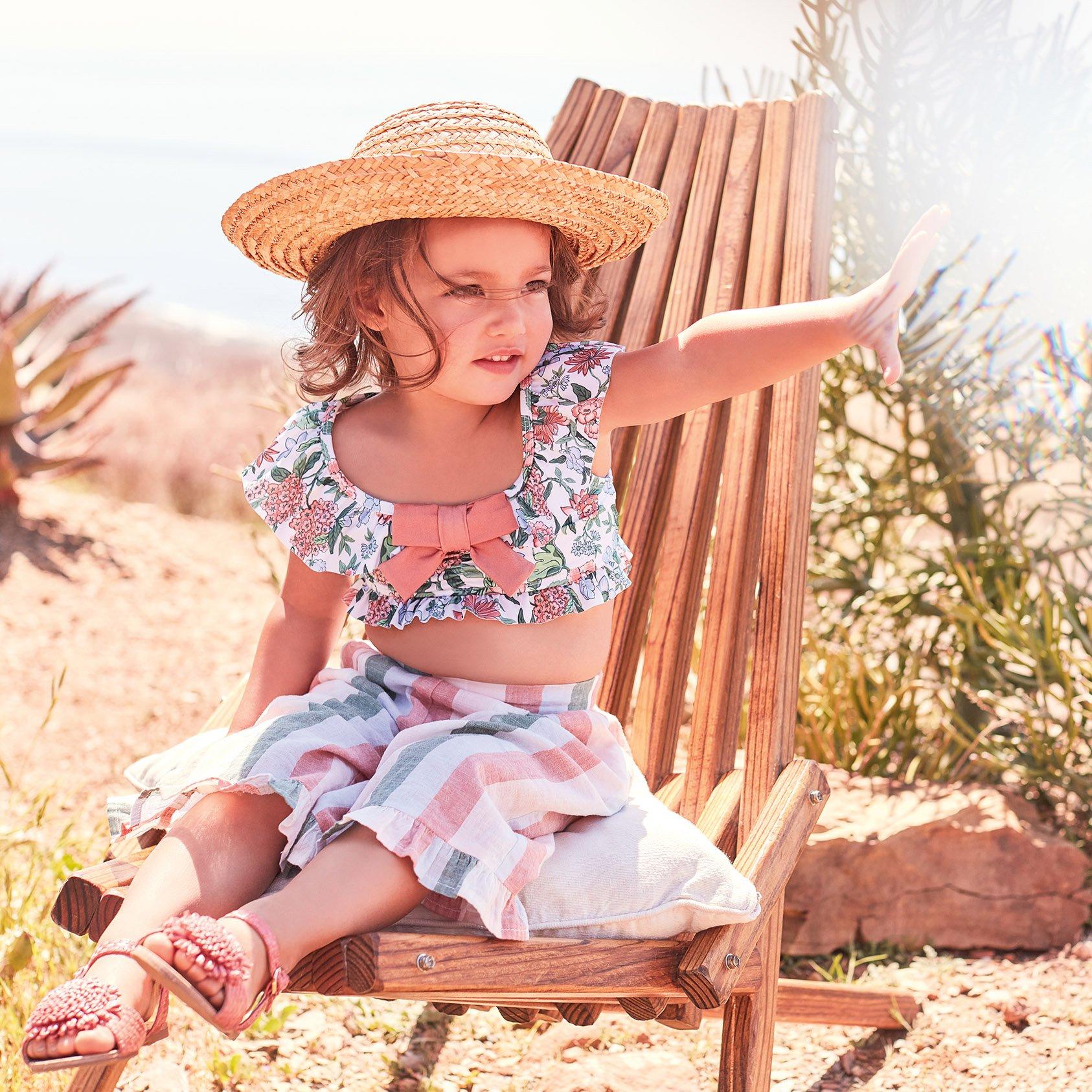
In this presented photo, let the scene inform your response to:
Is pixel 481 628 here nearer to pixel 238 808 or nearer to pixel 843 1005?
pixel 238 808

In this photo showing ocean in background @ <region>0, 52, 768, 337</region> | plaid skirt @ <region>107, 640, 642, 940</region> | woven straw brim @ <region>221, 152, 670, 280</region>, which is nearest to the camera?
plaid skirt @ <region>107, 640, 642, 940</region>

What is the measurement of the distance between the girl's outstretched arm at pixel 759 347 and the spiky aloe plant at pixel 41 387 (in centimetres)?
258

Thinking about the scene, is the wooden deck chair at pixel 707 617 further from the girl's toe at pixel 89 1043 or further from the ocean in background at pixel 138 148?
the ocean in background at pixel 138 148

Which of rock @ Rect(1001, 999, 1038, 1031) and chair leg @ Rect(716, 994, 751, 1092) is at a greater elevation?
chair leg @ Rect(716, 994, 751, 1092)

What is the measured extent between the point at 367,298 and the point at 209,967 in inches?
35.1

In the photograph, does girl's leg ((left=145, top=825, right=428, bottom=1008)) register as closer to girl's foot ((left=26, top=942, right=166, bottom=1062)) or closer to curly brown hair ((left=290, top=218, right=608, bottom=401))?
girl's foot ((left=26, top=942, right=166, bottom=1062))

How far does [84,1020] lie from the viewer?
1.05 meters

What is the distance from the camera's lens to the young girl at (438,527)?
1.29 metres

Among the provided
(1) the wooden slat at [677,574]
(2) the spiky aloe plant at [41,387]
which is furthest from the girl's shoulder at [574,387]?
(2) the spiky aloe plant at [41,387]

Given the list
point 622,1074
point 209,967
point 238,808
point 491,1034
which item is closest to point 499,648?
point 238,808

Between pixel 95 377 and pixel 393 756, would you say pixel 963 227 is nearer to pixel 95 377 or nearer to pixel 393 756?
pixel 393 756

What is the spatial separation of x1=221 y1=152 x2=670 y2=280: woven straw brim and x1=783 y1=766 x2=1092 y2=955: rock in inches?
54.4

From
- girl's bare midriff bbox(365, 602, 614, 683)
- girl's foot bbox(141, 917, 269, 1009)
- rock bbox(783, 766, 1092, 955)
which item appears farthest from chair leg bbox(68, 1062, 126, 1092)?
rock bbox(783, 766, 1092, 955)

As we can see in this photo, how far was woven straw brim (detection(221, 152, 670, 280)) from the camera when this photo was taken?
1.43 metres
